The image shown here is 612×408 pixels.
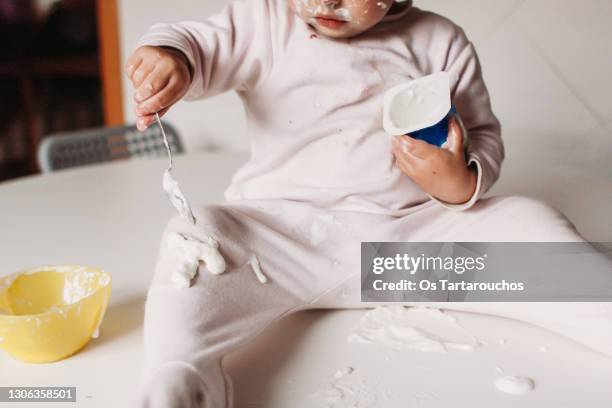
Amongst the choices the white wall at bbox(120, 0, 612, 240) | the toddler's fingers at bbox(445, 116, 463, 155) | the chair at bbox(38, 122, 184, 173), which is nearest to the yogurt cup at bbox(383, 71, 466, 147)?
the toddler's fingers at bbox(445, 116, 463, 155)

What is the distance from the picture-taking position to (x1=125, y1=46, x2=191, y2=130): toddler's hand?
0.58 metres

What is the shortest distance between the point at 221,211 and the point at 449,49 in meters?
0.28

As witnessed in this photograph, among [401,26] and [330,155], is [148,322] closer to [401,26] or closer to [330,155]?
[330,155]

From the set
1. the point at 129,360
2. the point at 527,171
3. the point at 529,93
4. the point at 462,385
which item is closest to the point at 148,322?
the point at 129,360

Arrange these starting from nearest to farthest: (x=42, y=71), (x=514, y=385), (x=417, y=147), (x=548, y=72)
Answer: (x=514, y=385) → (x=417, y=147) → (x=548, y=72) → (x=42, y=71)

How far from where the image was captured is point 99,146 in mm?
1294

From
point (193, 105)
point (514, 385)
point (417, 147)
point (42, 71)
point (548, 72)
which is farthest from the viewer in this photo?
point (42, 71)

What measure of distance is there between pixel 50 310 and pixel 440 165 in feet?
1.15

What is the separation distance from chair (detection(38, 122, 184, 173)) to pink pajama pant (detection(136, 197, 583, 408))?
25.3 inches

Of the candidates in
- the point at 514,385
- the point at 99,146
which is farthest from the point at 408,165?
the point at 99,146

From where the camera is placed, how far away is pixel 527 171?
1015mm

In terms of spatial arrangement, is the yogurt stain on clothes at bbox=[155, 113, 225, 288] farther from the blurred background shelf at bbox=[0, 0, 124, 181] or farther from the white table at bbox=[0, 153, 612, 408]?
the blurred background shelf at bbox=[0, 0, 124, 181]

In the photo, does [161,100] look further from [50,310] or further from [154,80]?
[50,310]

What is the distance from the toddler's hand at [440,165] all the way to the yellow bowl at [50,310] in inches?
11.1
